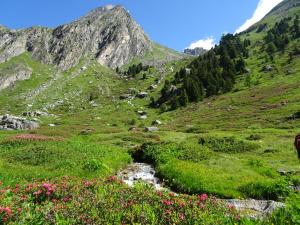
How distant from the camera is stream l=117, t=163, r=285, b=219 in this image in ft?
57.1

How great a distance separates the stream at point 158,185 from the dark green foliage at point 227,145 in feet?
34.4

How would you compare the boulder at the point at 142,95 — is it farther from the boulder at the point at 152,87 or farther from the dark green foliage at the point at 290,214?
the dark green foliage at the point at 290,214

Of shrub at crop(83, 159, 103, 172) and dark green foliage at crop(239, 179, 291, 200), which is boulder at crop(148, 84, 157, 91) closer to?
shrub at crop(83, 159, 103, 172)

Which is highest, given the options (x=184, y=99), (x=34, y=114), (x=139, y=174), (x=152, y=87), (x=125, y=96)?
(x=152, y=87)

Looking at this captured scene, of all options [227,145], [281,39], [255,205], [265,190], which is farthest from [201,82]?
[255,205]

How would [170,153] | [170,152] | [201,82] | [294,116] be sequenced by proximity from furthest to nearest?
[201,82] < [294,116] < [170,152] < [170,153]

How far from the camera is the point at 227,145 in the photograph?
40.8 m

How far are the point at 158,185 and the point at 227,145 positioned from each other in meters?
17.4

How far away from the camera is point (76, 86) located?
169 meters

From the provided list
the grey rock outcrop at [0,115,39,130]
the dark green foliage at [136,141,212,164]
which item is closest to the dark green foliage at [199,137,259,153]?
the dark green foliage at [136,141,212,164]

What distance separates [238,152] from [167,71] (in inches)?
5711

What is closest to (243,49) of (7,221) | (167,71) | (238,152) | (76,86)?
(167,71)

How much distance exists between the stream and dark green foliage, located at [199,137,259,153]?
10.5 metres

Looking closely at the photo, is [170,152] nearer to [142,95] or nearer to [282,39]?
[142,95]
